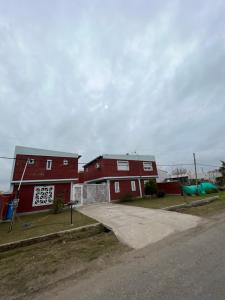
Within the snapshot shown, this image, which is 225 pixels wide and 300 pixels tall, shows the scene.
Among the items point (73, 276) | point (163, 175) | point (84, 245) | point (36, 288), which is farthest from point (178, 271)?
point (163, 175)

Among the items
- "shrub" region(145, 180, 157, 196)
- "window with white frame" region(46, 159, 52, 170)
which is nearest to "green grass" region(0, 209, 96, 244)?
"window with white frame" region(46, 159, 52, 170)

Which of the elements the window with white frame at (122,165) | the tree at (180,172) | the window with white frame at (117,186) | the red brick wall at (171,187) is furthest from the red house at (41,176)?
the tree at (180,172)

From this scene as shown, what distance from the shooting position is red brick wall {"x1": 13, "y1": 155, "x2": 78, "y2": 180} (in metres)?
17.1

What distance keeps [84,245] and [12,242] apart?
10.2 feet

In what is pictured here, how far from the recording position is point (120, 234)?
652 cm

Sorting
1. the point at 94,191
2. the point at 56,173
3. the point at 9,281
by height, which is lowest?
the point at 9,281

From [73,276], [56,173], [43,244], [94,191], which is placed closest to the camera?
[73,276]

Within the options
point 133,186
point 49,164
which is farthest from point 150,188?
point 49,164

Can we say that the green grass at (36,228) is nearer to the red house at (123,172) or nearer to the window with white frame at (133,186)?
the red house at (123,172)

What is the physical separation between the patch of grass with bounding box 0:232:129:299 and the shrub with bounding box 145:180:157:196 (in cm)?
1779

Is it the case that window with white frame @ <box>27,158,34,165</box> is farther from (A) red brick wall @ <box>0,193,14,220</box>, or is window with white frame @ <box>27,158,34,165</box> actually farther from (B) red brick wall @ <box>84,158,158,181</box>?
(B) red brick wall @ <box>84,158,158,181</box>

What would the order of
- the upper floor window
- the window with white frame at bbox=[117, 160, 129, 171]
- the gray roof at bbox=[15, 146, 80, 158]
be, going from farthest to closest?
1. the window with white frame at bbox=[117, 160, 129, 171]
2. the upper floor window
3. the gray roof at bbox=[15, 146, 80, 158]

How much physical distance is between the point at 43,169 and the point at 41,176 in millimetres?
807

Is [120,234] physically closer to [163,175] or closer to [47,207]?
[47,207]
